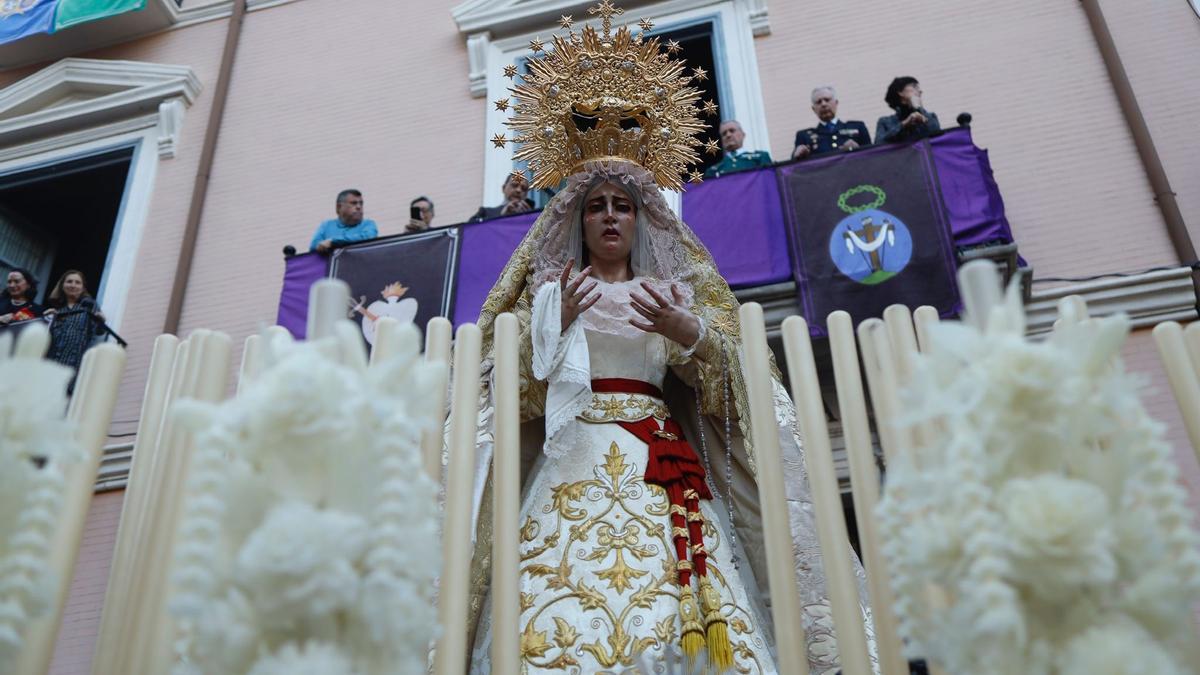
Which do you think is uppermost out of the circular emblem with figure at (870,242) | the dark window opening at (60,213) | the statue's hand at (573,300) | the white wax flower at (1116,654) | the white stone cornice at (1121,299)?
the dark window opening at (60,213)

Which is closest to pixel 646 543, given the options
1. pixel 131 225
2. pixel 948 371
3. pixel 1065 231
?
pixel 948 371

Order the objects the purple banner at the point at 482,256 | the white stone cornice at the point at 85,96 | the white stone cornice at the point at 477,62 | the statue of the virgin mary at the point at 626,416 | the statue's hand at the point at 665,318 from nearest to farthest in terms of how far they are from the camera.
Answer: the statue of the virgin mary at the point at 626,416 → the statue's hand at the point at 665,318 → the purple banner at the point at 482,256 → the white stone cornice at the point at 477,62 → the white stone cornice at the point at 85,96

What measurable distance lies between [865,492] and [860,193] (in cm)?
466

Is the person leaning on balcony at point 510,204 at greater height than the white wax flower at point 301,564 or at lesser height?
greater

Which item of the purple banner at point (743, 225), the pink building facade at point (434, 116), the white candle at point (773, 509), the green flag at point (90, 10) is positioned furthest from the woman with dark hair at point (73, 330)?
the white candle at point (773, 509)

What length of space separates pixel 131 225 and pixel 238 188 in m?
0.87

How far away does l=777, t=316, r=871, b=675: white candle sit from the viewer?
4.31 ft

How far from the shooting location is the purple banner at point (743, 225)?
571 centimetres

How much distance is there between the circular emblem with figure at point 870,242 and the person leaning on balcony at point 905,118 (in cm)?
39

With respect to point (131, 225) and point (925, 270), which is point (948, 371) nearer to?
point (925, 270)

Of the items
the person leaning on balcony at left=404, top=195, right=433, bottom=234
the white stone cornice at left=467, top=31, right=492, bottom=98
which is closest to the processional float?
the person leaning on balcony at left=404, top=195, right=433, bottom=234

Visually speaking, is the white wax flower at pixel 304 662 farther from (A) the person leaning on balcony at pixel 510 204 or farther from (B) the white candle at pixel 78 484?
(A) the person leaning on balcony at pixel 510 204

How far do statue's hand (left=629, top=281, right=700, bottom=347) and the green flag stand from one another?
24.3 feet

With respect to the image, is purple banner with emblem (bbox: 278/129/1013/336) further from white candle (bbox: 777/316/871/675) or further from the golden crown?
white candle (bbox: 777/316/871/675)
